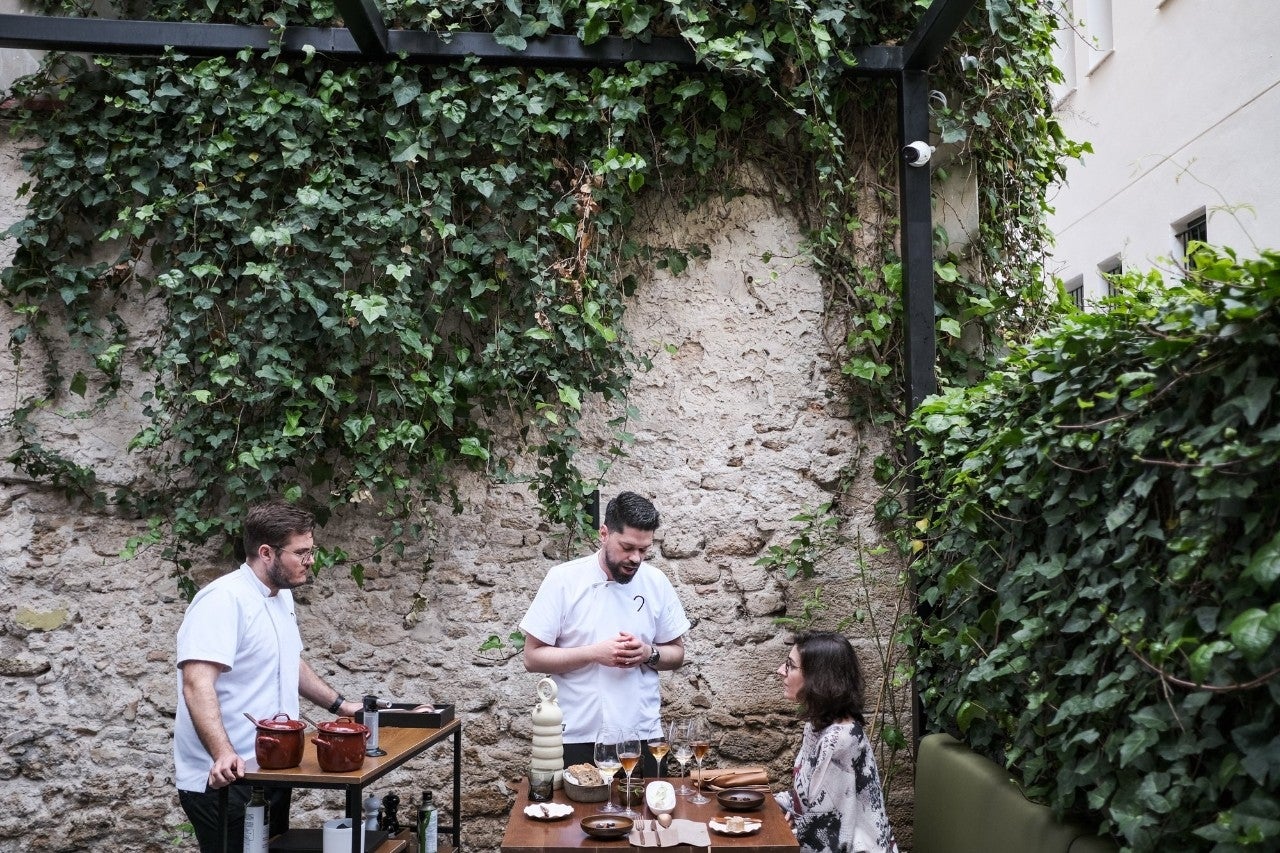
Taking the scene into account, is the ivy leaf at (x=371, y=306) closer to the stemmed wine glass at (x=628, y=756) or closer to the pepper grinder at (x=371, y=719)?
the pepper grinder at (x=371, y=719)

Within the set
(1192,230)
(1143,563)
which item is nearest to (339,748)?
(1143,563)

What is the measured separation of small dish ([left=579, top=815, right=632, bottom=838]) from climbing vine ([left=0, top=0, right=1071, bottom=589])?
172 cm

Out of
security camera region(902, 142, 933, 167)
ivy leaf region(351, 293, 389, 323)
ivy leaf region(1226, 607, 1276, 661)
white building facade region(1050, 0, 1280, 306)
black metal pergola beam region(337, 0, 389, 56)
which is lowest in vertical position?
ivy leaf region(1226, 607, 1276, 661)

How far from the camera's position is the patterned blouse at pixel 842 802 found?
124 inches

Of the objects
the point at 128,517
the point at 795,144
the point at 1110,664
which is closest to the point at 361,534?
the point at 128,517

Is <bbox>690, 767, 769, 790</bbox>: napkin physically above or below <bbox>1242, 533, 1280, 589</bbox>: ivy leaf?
below

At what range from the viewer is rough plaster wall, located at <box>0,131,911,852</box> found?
14.7ft

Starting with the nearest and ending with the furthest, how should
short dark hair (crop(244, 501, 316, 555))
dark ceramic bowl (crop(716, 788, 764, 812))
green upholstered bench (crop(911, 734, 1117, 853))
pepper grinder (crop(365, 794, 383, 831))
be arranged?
green upholstered bench (crop(911, 734, 1117, 853)), dark ceramic bowl (crop(716, 788, 764, 812)), short dark hair (crop(244, 501, 316, 555)), pepper grinder (crop(365, 794, 383, 831))

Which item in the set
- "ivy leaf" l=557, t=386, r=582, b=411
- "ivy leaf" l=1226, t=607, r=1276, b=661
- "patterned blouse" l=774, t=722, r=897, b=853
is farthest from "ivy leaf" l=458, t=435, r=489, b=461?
"ivy leaf" l=1226, t=607, r=1276, b=661

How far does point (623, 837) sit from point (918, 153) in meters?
3.00

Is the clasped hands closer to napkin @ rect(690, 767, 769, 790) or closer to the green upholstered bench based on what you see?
napkin @ rect(690, 767, 769, 790)

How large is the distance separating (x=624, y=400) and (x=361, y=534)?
1.27 meters

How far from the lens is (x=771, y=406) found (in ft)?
15.8

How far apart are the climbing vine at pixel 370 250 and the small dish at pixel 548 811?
5.21ft
